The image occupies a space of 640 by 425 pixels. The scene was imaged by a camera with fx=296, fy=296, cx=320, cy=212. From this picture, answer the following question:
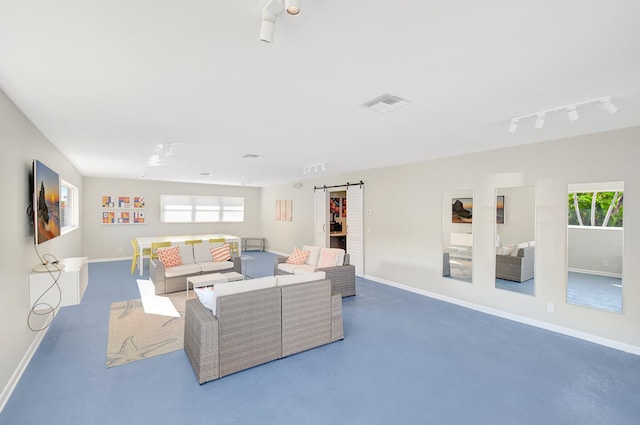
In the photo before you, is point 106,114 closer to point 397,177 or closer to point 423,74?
point 423,74

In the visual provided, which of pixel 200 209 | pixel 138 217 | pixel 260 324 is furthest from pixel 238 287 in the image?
pixel 200 209

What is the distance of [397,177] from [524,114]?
10.1 ft

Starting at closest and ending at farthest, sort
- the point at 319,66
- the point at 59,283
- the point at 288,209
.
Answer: the point at 319,66
the point at 59,283
the point at 288,209

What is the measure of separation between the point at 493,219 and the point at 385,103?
2.92m

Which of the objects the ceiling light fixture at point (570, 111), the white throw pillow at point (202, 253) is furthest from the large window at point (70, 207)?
the ceiling light fixture at point (570, 111)

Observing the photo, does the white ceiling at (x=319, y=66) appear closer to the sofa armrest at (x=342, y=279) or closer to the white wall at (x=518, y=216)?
the white wall at (x=518, y=216)

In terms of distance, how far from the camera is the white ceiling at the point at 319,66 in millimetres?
1457

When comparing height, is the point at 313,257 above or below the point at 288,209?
below

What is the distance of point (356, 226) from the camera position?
6855 millimetres

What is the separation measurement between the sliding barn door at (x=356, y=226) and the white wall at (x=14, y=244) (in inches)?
210

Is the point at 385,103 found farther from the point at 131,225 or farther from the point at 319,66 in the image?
the point at 131,225

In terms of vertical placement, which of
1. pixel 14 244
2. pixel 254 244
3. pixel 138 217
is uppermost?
pixel 138 217

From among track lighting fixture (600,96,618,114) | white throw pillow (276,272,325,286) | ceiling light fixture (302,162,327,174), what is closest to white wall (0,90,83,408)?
white throw pillow (276,272,325,286)

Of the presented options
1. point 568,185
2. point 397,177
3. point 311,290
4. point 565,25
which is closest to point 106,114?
point 311,290
